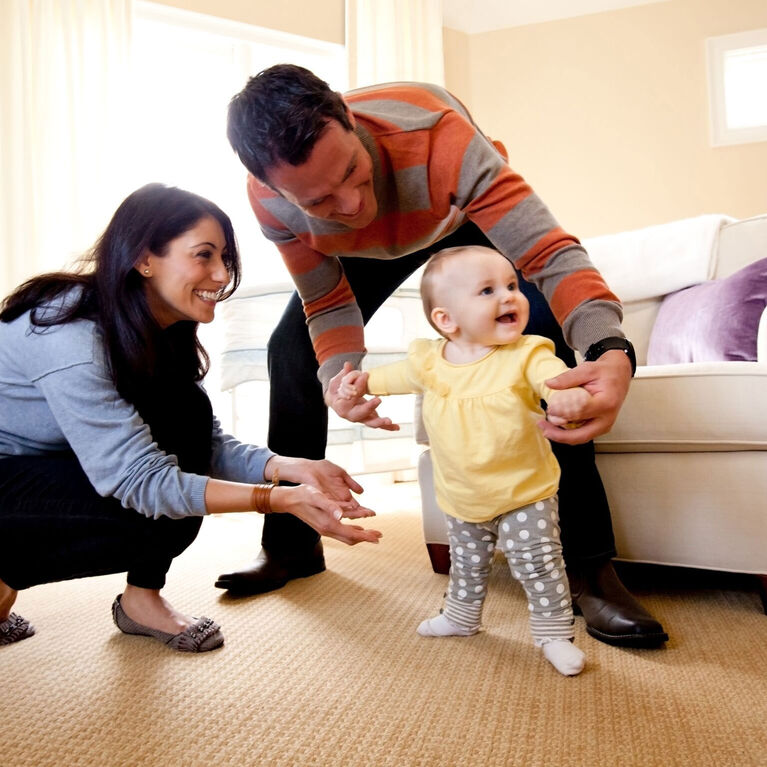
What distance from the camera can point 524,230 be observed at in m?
1.12

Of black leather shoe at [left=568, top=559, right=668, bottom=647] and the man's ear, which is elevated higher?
the man's ear

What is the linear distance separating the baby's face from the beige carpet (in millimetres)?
521

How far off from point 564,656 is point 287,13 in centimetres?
346

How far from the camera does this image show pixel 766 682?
3.47 ft

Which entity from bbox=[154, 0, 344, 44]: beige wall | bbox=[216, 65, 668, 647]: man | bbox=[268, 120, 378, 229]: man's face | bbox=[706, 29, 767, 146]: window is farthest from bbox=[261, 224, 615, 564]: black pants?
bbox=[706, 29, 767, 146]: window

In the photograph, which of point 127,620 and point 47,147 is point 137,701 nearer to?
point 127,620

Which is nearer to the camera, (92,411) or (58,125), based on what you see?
(92,411)

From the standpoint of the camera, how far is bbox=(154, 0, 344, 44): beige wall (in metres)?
3.45

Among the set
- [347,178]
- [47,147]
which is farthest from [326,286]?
[47,147]

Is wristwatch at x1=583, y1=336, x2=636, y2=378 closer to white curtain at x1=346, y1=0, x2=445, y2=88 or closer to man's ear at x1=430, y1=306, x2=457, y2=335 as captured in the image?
man's ear at x1=430, y1=306, x2=457, y2=335

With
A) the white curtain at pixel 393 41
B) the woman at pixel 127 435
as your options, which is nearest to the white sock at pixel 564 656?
the woman at pixel 127 435

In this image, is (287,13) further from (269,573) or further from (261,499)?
(261,499)

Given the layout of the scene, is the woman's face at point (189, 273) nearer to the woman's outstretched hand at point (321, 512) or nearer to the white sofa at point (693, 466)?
the woman's outstretched hand at point (321, 512)

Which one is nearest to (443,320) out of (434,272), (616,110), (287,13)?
(434,272)
